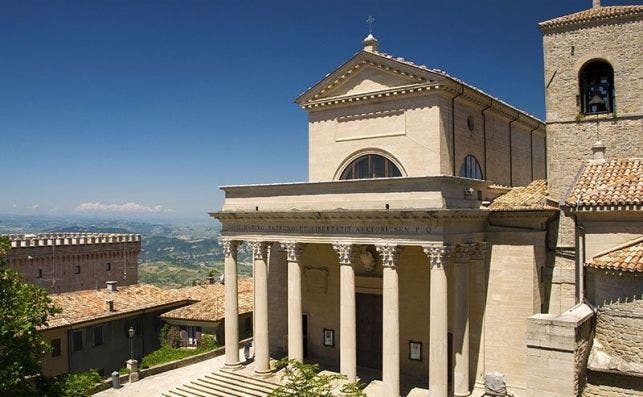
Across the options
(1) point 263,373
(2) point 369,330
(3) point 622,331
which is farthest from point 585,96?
(1) point 263,373

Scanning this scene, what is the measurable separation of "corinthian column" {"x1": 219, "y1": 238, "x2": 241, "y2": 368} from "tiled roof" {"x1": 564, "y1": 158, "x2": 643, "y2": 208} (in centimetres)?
1650

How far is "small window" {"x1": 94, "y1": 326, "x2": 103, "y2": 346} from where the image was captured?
34906mm

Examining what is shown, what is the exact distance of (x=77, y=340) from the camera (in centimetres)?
3375

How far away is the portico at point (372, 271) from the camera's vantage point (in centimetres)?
2162

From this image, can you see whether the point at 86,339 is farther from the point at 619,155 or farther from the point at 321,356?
the point at 619,155

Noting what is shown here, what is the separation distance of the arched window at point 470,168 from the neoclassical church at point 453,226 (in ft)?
0.43

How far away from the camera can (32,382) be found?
61.7 ft

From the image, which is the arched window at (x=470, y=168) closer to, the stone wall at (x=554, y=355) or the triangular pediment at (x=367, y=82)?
the triangular pediment at (x=367, y=82)

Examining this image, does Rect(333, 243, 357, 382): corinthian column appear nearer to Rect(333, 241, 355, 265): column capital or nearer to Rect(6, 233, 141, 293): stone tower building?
Rect(333, 241, 355, 265): column capital

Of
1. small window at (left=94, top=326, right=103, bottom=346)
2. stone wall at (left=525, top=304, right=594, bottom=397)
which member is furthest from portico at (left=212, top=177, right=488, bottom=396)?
small window at (left=94, top=326, right=103, bottom=346)

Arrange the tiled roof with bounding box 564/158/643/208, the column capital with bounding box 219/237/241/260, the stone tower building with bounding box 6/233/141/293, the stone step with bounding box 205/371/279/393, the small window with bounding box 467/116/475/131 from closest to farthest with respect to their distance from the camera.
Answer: the tiled roof with bounding box 564/158/643/208 < the stone step with bounding box 205/371/279/393 < the small window with bounding box 467/116/475/131 < the column capital with bounding box 219/237/241/260 < the stone tower building with bounding box 6/233/141/293

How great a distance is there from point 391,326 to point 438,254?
3.69 metres

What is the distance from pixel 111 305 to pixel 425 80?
25239 millimetres

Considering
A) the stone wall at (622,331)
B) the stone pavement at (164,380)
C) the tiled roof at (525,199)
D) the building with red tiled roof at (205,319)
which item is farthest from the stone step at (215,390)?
the stone wall at (622,331)
